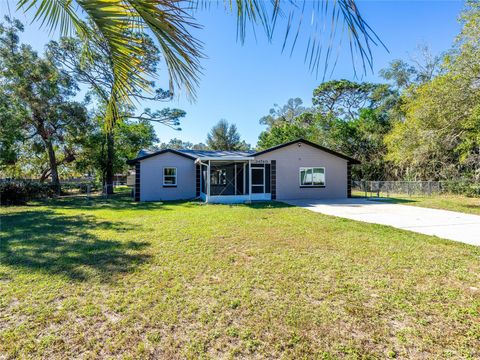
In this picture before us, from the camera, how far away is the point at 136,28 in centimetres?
156

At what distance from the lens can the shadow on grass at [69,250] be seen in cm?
397

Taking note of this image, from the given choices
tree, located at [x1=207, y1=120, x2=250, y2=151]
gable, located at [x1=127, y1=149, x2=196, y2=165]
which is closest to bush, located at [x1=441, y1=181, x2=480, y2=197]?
gable, located at [x1=127, y1=149, x2=196, y2=165]

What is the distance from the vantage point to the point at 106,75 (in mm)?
2180

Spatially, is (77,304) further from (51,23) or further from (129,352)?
(51,23)

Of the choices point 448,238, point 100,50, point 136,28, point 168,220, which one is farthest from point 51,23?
point 448,238

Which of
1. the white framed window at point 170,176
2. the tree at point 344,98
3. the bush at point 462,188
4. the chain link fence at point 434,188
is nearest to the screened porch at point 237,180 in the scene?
the white framed window at point 170,176

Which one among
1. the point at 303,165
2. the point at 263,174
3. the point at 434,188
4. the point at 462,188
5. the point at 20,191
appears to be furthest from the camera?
the point at 434,188

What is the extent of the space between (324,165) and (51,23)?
586 inches

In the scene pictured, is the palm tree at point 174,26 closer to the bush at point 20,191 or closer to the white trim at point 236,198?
the white trim at point 236,198

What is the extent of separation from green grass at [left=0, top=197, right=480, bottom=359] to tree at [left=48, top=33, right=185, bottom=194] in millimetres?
1970

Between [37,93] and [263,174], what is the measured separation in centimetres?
1517

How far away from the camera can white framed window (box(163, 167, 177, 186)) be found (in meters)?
15.3

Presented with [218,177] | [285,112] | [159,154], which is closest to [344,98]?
[285,112]

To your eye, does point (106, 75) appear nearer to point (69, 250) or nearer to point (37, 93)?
point (69, 250)
